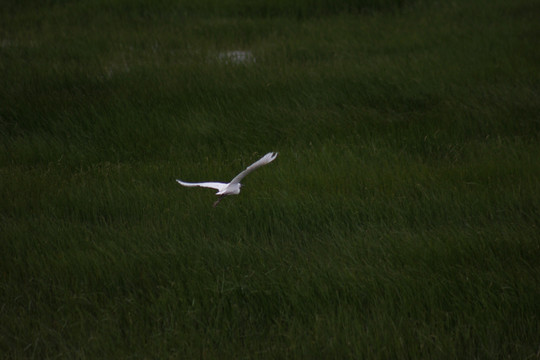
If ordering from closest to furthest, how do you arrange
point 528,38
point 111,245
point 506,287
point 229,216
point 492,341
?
point 492,341, point 506,287, point 111,245, point 229,216, point 528,38

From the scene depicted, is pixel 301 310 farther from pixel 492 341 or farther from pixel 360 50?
pixel 360 50

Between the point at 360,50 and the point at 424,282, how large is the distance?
532 centimetres

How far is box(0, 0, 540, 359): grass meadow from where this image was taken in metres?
2.74

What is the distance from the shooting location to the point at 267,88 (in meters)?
6.23

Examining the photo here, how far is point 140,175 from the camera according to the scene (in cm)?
456

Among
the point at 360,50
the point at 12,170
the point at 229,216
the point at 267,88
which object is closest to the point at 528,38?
the point at 360,50

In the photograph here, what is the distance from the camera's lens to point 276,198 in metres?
3.94

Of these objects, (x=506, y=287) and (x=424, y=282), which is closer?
(x=506, y=287)

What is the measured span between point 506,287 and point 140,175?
120 inches

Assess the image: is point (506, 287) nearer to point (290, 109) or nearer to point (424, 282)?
point (424, 282)

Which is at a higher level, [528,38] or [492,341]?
[528,38]

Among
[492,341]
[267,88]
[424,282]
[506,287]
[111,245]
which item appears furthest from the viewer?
[267,88]

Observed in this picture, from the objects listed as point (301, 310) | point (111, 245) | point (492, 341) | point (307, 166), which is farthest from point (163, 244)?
point (492, 341)

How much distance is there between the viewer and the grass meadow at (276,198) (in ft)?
9.00
